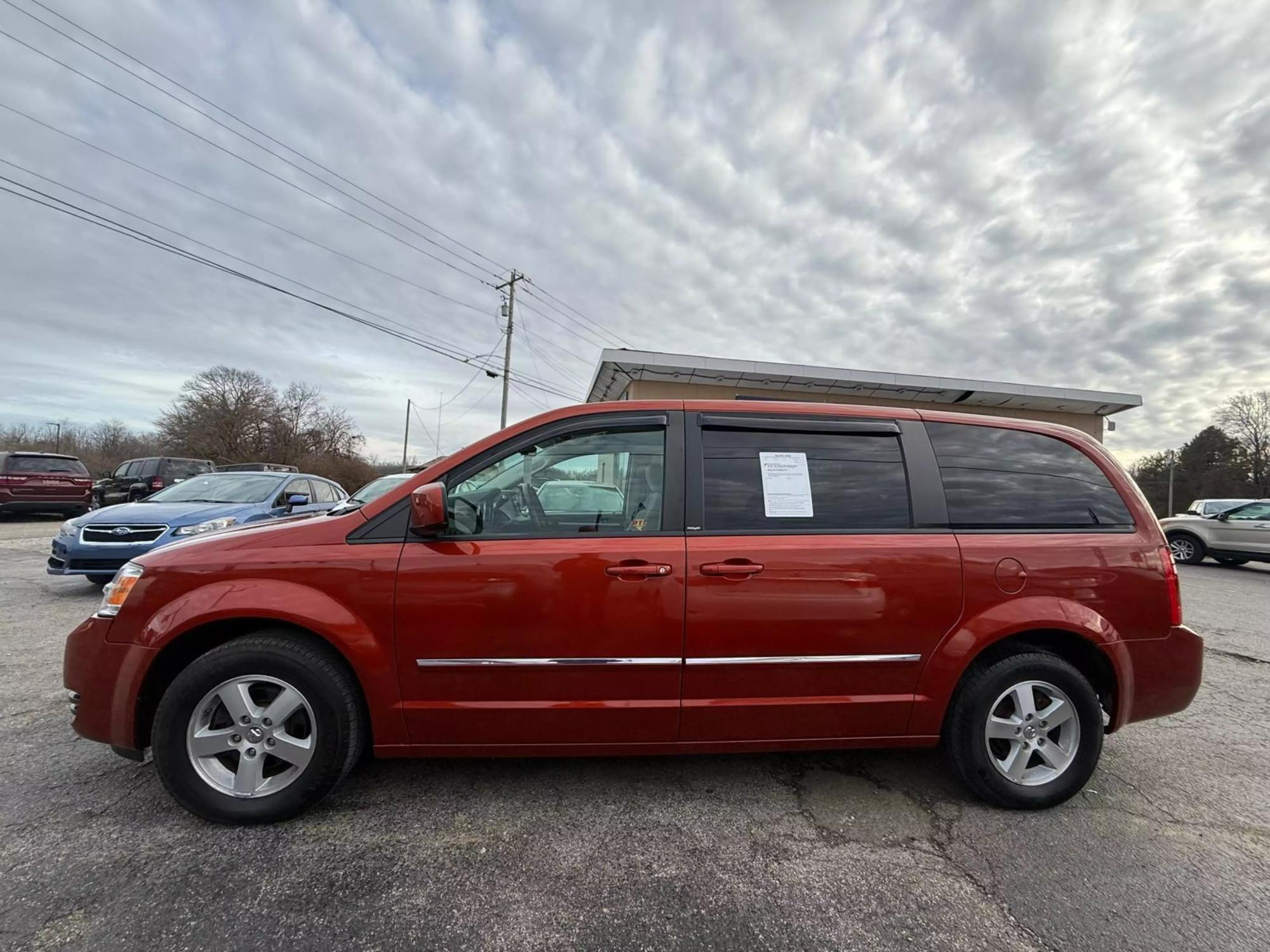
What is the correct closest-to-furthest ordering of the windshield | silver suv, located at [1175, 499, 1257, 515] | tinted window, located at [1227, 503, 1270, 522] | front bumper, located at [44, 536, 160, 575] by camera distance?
front bumper, located at [44, 536, 160, 575] → the windshield → tinted window, located at [1227, 503, 1270, 522] → silver suv, located at [1175, 499, 1257, 515]

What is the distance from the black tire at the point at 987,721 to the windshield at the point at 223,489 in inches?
304

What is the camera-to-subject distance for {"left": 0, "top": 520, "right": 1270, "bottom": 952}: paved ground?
69.3 inches

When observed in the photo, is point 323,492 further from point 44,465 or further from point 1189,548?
point 1189,548

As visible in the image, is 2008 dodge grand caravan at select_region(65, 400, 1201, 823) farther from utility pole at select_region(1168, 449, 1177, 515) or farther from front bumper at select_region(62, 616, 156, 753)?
utility pole at select_region(1168, 449, 1177, 515)

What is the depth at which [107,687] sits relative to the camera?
2250mm

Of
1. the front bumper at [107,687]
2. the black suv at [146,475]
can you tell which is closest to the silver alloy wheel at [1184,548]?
the front bumper at [107,687]

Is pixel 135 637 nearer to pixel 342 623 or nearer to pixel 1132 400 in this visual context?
pixel 342 623

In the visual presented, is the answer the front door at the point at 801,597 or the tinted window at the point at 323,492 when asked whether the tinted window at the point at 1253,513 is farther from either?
the tinted window at the point at 323,492

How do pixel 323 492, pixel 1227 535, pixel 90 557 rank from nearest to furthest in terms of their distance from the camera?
pixel 90 557 < pixel 323 492 < pixel 1227 535

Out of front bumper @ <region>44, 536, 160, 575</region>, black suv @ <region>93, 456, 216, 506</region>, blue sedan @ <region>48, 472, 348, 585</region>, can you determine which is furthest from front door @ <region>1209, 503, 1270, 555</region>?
black suv @ <region>93, 456, 216, 506</region>

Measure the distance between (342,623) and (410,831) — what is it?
34.1 inches

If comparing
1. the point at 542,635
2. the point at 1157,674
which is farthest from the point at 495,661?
the point at 1157,674

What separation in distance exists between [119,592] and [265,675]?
755 millimetres

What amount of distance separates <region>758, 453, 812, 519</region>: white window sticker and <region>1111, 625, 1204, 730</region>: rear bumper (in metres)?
1.58
